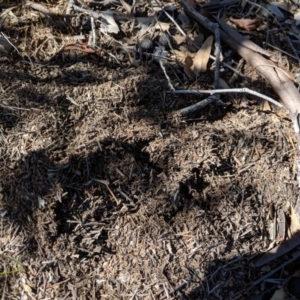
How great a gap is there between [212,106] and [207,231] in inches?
29.8

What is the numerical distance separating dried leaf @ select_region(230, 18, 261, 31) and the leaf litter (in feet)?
1.13

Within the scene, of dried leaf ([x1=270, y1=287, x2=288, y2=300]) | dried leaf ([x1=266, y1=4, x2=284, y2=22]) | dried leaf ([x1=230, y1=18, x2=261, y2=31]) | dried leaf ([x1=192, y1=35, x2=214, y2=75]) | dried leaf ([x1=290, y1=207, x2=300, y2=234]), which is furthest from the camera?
dried leaf ([x1=266, y1=4, x2=284, y2=22])

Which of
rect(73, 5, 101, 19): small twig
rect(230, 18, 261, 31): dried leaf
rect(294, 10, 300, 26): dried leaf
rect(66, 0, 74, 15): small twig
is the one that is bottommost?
rect(66, 0, 74, 15): small twig

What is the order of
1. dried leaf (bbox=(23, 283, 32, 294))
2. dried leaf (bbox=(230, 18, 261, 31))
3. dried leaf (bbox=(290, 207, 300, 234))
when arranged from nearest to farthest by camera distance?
dried leaf (bbox=(23, 283, 32, 294))
dried leaf (bbox=(290, 207, 300, 234))
dried leaf (bbox=(230, 18, 261, 31))

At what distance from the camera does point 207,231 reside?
2.78 metres

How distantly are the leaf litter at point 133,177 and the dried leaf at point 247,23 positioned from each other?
34cm

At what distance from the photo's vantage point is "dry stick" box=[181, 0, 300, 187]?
308 centimetres

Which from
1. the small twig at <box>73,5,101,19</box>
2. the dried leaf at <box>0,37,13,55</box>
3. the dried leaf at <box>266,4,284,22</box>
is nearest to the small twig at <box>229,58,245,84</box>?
the dried leaf at <box>266,4,284,22</box>

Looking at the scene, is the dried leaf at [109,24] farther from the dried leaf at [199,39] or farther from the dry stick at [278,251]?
the dry stick at [278,251]

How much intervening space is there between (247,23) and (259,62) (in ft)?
1.22

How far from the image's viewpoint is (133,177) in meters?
2.78

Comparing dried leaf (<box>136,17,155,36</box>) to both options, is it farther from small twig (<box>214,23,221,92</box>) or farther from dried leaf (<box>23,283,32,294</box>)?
dried leaf (<box>23,283,32,294</box>)

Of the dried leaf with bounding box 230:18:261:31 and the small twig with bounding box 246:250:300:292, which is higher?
the dried leaf with bounding box 230:18:261:31

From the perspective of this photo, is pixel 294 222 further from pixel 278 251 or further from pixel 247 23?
pixel 247 23
